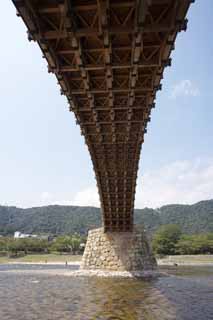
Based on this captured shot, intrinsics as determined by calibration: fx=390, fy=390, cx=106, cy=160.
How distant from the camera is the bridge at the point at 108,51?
14.1 metres

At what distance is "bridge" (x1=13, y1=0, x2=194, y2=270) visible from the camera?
46.4ft

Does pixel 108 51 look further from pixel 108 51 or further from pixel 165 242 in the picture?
pixel 165 242

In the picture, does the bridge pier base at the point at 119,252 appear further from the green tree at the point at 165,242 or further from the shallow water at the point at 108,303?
the green tree at the point at 165,242

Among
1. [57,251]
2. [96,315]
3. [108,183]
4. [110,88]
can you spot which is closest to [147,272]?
[108,183]

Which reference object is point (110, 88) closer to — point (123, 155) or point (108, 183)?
point (123, 155)

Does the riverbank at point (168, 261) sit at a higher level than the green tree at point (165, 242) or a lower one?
lower

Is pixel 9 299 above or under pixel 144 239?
under

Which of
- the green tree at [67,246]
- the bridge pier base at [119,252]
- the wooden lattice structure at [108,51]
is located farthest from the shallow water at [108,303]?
the green tree at [67,246]

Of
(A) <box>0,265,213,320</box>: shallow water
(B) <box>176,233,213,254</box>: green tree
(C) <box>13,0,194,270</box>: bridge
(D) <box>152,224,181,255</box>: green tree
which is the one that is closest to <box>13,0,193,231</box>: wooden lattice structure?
(C) <box>13,0,194,270</box>: bridge

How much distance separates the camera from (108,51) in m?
16.5

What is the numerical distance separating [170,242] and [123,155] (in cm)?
8872

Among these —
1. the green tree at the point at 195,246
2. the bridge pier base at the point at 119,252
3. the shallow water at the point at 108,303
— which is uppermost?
the green tree at the point at 195,246

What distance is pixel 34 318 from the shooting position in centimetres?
1852

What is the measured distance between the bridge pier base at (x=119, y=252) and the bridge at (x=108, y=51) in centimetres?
1996
